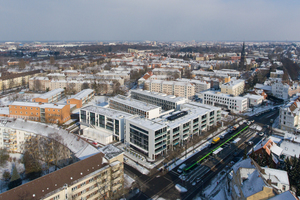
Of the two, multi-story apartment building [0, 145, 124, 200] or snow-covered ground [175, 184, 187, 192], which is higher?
multi-story apartment building [0, 145, 124, 200]

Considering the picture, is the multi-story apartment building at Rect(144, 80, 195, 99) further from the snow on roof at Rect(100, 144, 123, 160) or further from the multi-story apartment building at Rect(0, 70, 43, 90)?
the multi-story apartment building at Rect(0, 70, 43, 90)

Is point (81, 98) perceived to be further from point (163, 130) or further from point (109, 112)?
point (163, 130)

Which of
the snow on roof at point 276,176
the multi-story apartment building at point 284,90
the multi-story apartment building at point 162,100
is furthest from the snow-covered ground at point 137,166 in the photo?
the multi-story apartment building at point 284,90

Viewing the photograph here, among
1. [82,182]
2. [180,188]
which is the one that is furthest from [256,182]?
[82,182]

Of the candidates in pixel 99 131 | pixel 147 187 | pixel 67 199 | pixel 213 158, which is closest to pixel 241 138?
pixel 213 158

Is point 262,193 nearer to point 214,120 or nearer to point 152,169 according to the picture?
point 152,169

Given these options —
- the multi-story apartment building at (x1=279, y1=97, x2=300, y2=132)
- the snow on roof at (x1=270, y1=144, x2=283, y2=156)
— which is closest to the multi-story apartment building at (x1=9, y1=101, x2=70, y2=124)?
the snow on roof at (x1=270, y1=144, x2=283, y2=156)
